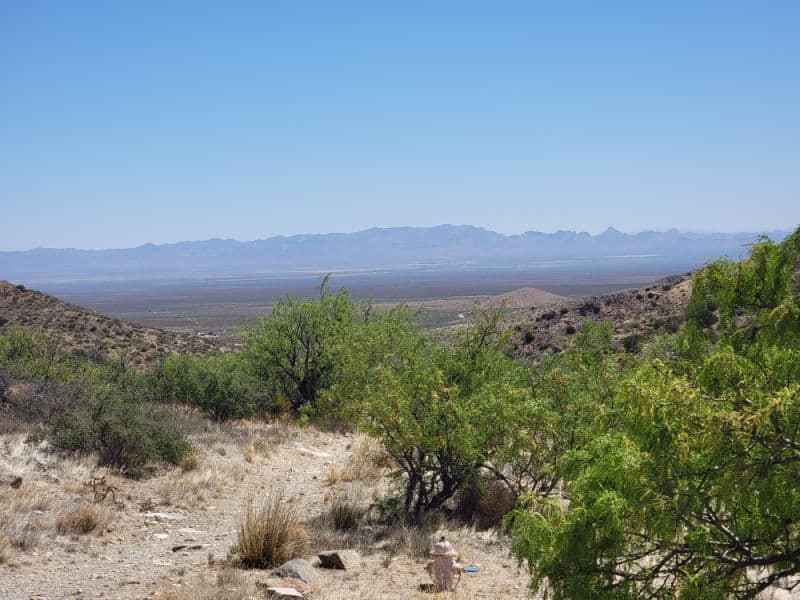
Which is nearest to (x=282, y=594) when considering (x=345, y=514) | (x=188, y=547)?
(x=188, y=547)

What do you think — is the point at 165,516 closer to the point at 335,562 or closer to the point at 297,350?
the point at 335,562

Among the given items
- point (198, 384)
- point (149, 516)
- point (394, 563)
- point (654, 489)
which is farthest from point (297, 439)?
point (654, 489)

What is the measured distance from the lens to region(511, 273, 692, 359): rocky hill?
145ft

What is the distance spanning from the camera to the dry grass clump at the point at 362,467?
15.9 meters

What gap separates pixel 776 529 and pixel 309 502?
412 inches

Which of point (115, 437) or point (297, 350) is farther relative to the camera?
point (297, 350)

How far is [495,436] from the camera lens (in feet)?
38.3

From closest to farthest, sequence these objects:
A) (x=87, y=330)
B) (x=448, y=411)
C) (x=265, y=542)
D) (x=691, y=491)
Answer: (x=691, y=491)
(x=265, y=542)
(x=448, y=411)
(x=87, y=330)

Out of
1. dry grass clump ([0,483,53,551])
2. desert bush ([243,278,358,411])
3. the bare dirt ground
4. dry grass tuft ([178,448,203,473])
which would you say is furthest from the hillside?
dry grass clump ([0,483,53,551])

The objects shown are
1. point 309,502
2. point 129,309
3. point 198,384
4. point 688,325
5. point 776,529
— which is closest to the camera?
point 776,529

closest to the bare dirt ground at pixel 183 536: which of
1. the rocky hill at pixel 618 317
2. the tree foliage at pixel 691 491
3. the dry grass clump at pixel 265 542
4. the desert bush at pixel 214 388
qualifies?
the dry grass clump at pixel 265 542

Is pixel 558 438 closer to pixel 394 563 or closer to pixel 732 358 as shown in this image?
pixel 394 563

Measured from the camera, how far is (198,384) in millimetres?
24750

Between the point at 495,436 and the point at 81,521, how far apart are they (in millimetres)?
6455
